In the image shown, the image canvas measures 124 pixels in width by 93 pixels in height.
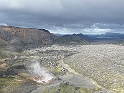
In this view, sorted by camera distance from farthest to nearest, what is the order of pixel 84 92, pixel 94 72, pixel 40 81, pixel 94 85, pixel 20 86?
1. pixel 94 72
2. pixel 40 81
3. pixel 94 85
4. pixel 20 86
5. pixel 84 92

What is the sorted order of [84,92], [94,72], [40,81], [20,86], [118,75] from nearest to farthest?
[84,92], [20,86], [40,81], [118,75], [94,72]

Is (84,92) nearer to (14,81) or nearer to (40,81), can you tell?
(40,81)

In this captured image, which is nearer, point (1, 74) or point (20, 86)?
point (20, 86)

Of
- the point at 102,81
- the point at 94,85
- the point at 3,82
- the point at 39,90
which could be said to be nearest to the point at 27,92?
the point at 39,90

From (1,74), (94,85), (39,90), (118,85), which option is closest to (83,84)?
(94,85)


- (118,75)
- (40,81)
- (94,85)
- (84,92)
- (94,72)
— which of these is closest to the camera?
(84,92)

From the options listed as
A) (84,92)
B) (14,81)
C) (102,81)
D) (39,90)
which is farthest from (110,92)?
(14,81)

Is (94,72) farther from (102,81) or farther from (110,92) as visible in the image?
(110,92)

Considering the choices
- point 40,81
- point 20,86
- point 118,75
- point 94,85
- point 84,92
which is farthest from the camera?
point 118,75

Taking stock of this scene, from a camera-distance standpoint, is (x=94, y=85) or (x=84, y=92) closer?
(x=84, y=92)
